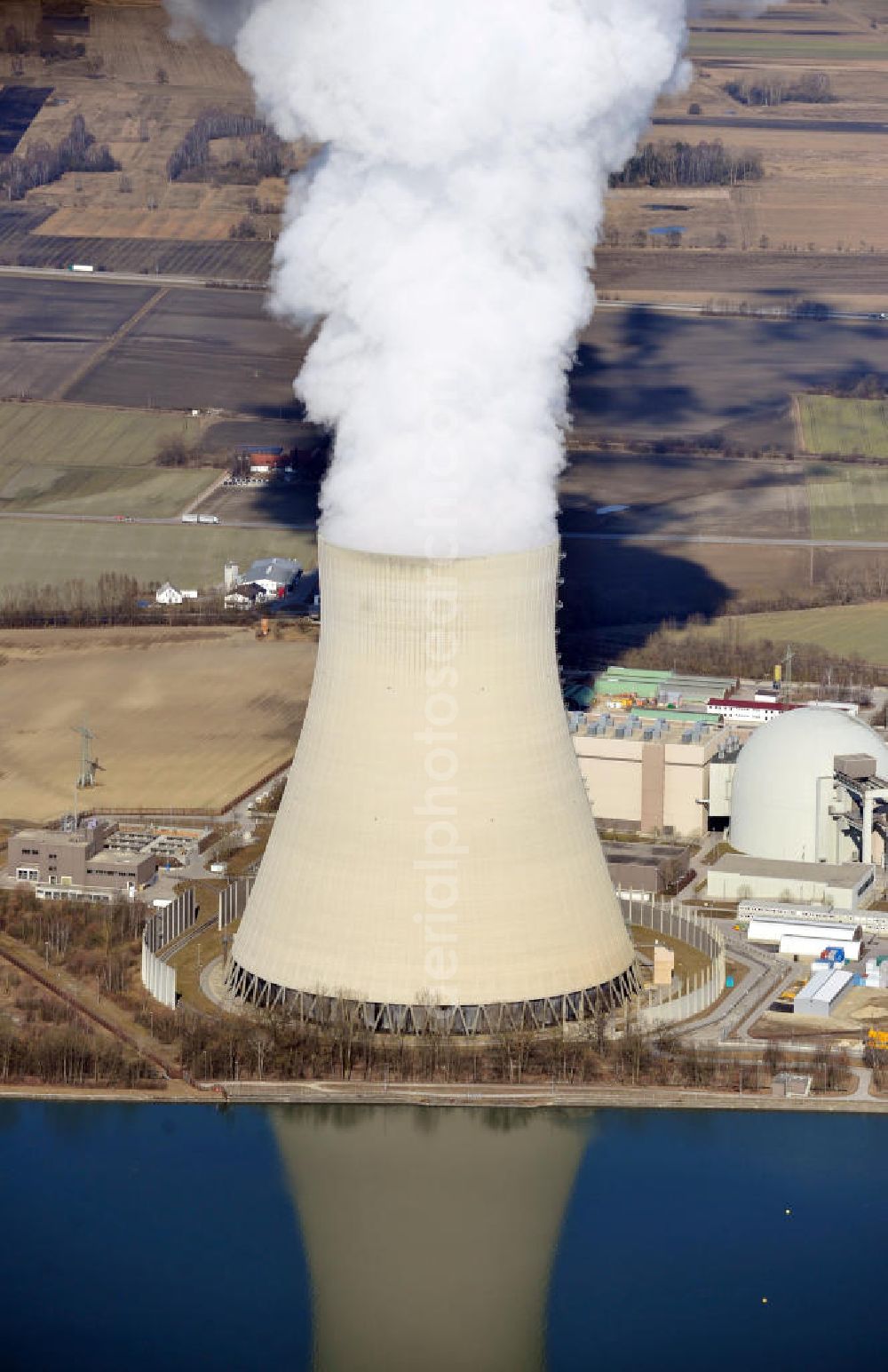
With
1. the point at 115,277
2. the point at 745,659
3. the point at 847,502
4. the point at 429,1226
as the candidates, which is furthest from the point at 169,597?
the point at 429,1226

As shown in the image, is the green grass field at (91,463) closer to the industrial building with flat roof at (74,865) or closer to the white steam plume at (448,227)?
the industrial building with flat roof at (74,865)

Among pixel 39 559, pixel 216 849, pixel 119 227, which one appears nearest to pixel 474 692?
pixel 216 849

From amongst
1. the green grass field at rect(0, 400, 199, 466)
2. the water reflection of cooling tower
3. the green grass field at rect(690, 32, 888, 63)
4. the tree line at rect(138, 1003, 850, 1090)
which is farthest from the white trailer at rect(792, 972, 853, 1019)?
the green grass field at rect(690, 32, 888, 63)

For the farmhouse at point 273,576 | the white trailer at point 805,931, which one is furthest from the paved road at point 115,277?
the white trailer at point 805,931

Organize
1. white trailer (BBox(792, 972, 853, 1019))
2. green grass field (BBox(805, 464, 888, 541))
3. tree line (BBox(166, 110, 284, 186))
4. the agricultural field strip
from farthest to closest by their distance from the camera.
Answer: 1. tree line (BBox(166, 110, 284, 186))
2. green grass field (BBox(805, 464, 888, 541))
3. the agricultural field strip
4. white trailer (BBox(792, 972, 853, 1019))

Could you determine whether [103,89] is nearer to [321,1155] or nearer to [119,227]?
[119,227]

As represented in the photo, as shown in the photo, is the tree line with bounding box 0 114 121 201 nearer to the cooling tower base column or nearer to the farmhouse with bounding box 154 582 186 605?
the farmhouse with bounding box 154 582 186 605
